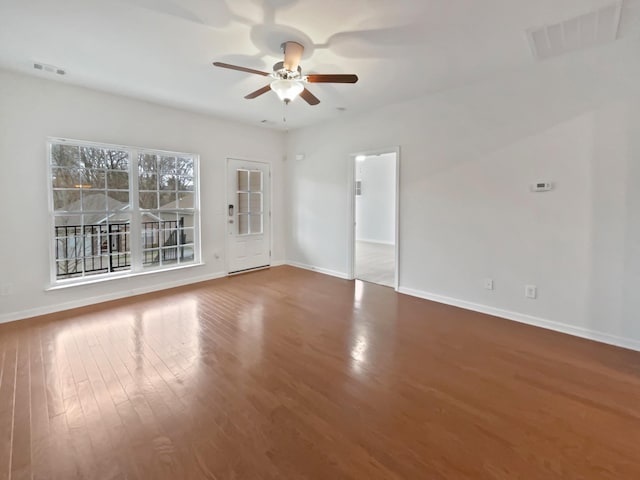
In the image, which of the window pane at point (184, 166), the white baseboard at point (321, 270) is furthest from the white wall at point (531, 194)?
the window pane at point (184, 166)

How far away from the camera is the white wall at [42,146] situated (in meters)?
3.42

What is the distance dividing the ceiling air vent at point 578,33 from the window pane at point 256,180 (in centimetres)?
448

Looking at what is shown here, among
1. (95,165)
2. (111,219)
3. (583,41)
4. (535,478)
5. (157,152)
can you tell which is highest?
(583,41)

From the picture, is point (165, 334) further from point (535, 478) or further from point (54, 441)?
point (535, 478)

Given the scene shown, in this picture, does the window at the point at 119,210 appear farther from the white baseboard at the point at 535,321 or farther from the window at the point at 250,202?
the white baseboard at the point at 535,321

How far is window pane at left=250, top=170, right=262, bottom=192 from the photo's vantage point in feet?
19.4

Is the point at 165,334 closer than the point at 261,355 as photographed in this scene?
No

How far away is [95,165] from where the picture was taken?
13.3 ft

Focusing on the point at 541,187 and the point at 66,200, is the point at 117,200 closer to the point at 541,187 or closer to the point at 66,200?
the point at 66,200

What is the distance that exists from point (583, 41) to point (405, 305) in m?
3.21

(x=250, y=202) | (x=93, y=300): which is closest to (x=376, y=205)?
(x=250, y=202)

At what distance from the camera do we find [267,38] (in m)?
2.71

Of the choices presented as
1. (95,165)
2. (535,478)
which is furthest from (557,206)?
(95,165)

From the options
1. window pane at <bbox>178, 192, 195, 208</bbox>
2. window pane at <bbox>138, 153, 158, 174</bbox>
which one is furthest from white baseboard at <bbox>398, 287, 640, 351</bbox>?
window pane at <bbox>138, 153, 158, 174</bbox>
